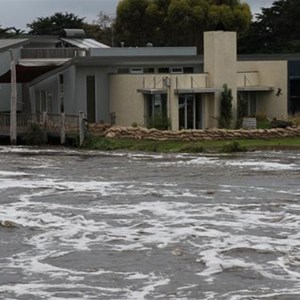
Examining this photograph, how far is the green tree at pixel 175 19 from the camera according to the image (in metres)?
75.5

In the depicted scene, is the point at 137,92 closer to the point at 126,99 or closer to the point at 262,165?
the point at 126,99

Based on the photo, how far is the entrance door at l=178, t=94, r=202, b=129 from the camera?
152 ft

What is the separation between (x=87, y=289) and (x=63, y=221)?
21.6 feet

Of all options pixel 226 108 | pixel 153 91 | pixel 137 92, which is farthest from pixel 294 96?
pixel 153 91

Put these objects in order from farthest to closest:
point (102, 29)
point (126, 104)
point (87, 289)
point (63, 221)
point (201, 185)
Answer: point (102, 29), point (126, 104), point (201, 185), point (63, 221), point (87, 289)

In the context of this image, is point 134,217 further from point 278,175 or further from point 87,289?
point 278,175

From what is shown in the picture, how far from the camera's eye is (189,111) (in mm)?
46562

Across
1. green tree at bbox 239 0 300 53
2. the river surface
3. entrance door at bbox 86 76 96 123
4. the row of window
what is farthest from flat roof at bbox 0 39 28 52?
green tree at bbox 239 0 300 53

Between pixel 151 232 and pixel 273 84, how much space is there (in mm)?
31952

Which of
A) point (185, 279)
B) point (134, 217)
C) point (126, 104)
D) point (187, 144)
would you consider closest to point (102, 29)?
point (126, 104)

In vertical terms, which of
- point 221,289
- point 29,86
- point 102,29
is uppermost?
point 102,29

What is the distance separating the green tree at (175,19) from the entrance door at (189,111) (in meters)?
27.6

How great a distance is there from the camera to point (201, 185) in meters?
Answer: 27.9

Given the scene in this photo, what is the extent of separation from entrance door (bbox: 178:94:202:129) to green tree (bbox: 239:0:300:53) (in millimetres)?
41690
